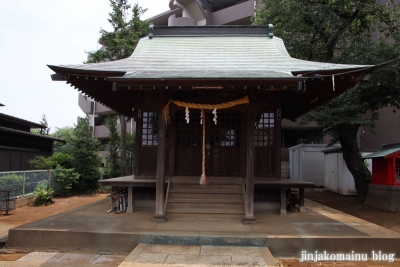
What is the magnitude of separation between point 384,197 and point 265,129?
622 cm

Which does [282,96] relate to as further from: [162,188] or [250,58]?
[162,188]

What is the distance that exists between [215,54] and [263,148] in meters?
3.31

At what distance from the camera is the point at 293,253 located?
5.93m

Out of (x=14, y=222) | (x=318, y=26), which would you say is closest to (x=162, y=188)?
(x=14, y=222)

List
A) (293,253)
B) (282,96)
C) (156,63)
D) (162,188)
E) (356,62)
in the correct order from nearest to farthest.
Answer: (293,253), (162,188), (156,63), (282,96), (356,62)

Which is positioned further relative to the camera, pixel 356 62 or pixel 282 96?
pixel 356 62

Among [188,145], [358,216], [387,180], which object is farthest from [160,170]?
[387,180]

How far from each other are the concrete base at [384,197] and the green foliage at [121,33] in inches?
631

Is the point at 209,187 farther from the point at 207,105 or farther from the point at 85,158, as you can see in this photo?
the point at 85,158

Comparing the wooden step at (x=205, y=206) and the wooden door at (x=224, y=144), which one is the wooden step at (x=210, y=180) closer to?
the wooden door at (x=224, y=144)

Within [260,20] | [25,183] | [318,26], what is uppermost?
[260,20]

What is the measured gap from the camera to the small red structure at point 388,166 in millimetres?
10898

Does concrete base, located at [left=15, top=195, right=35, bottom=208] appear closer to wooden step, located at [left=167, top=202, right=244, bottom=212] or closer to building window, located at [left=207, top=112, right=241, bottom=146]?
wooden step, located at [left=167, top=202, right=244, bottom=212]

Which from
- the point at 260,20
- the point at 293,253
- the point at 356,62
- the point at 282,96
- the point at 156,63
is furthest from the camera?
the point at 260,20
